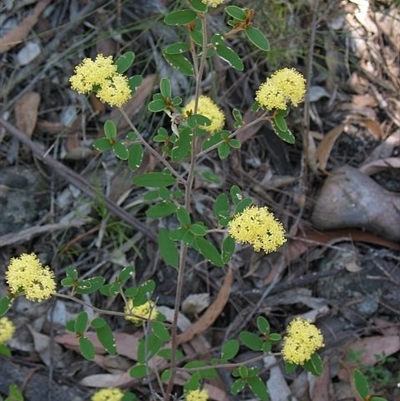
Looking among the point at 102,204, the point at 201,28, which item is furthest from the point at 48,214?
the point at 201,28

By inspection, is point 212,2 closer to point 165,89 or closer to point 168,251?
point 165,89

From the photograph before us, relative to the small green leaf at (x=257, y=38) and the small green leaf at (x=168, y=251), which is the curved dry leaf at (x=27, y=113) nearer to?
the small green leaf at (x=168, y=251)

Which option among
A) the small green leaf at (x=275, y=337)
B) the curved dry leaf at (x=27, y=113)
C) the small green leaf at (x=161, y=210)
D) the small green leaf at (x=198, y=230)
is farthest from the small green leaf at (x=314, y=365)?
the curved dry leaf at (x=27, y=113)

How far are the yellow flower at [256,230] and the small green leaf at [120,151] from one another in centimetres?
44

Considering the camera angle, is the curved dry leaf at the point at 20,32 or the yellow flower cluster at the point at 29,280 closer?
the yellow flower cluster at the point at 29,280

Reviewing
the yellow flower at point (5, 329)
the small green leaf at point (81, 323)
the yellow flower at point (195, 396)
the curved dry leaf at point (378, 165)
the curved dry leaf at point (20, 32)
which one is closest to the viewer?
the small green leaf at point (81, 323)

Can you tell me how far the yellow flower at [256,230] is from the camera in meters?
2.41

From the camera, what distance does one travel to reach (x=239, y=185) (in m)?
4.00

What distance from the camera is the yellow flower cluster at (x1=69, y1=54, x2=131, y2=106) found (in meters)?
2.45

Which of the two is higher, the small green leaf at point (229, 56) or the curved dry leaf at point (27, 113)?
the small green leaf at point (229, 56)

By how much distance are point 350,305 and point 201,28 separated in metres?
1.78

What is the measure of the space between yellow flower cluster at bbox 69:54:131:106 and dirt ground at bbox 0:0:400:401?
1.41m

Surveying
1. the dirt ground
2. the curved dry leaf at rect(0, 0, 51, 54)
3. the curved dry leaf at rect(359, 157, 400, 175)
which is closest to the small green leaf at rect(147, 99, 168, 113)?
the dirt ground

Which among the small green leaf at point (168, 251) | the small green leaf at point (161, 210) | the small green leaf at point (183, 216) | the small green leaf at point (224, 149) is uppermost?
the small green leaf at point (224, 149)
